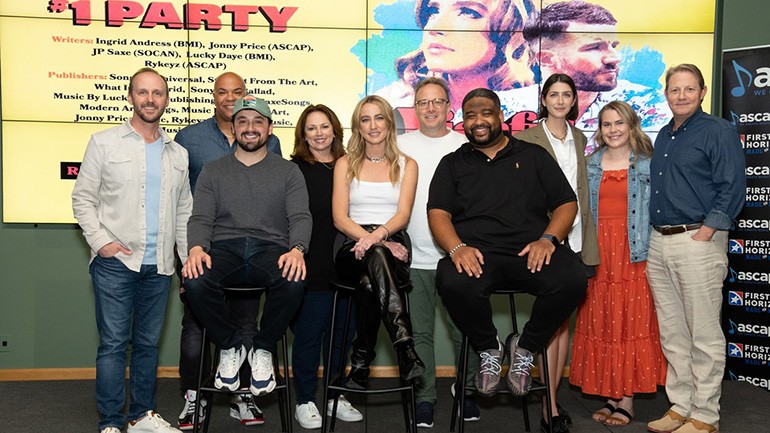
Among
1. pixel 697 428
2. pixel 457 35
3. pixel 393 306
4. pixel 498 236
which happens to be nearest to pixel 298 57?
pixel 457 35

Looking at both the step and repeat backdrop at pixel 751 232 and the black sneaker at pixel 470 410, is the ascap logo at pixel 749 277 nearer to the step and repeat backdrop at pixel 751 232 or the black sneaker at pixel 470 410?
the step and repeat backdrop at pixel 751 232

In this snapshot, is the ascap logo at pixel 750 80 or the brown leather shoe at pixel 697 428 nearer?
the brown leather shoe at pixel 697 428

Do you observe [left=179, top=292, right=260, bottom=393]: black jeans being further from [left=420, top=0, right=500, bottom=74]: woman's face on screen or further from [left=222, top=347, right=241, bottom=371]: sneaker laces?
[left=420, top=0, right=500, bottom=74]: woman's face on screen

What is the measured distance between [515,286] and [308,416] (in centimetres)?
128

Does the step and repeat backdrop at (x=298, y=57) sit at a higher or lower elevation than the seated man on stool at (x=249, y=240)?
higher

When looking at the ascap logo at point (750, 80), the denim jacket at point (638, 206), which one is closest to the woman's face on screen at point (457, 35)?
the denim jacket at point (638, 206)

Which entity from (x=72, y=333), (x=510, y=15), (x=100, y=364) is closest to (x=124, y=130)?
(x=100, y=364)

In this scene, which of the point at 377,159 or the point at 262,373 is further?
the point at 377,159

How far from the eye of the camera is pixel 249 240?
328 cm

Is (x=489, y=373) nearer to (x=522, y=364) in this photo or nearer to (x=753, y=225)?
(x=522, y=364)

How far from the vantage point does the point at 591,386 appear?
3828 millimetres

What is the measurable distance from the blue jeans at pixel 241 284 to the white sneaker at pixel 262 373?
0.04 m

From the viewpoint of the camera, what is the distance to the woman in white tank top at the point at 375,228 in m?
3.09

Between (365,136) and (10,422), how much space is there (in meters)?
2.42
